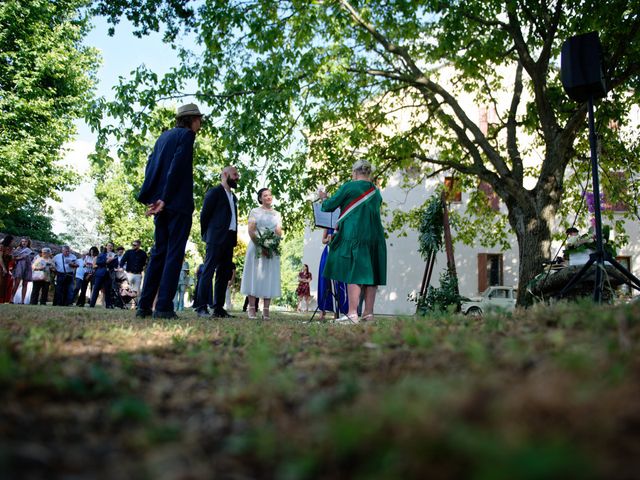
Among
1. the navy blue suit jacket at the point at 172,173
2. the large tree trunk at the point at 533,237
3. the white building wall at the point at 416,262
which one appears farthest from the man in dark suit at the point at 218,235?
the white building wall at the point at 416,262

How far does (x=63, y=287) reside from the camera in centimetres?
1627

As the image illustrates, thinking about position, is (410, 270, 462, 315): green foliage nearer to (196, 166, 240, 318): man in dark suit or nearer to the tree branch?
the tree branch

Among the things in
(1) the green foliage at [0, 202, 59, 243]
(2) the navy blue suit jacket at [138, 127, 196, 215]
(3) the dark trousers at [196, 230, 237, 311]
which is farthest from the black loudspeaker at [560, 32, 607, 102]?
(1) the green foliage at [0, 202, 59, 243]

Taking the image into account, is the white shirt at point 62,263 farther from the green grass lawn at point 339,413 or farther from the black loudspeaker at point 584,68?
the green grass lawn at point 339,413

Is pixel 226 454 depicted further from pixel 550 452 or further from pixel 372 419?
pixel 550 452

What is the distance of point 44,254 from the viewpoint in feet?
49.8

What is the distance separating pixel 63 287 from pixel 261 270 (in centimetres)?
1014

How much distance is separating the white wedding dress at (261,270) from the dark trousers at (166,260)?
2.36 m

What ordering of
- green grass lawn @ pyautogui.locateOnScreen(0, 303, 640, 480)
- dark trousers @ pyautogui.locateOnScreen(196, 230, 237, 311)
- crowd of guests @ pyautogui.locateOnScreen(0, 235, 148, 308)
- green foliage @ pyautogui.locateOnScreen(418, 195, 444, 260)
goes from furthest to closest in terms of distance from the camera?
crowd of guests @ pyautogui.locateOnScreen(0, 235, 148, 308), green foliage @ pyautogui.locateOnScreen(418, 195, 444, 260), dark trousers @ pyautogui.locateOnScreen(196, 230, 237, 311), green grass lawn @ pyautogui.locateOnScreen(0, 303, 640, 480)

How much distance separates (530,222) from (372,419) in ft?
37.9

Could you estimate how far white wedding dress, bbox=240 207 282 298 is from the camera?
8.66m

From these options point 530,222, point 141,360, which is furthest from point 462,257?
point 141,360

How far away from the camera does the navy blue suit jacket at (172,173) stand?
20.3 feet

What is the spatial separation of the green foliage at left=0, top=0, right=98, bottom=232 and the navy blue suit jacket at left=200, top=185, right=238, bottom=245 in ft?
55.9
